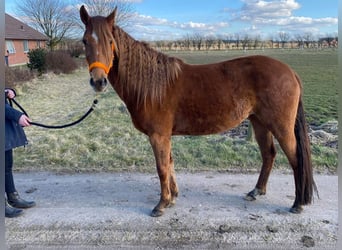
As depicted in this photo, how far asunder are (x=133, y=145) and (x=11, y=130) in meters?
2.42

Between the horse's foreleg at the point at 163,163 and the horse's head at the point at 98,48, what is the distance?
2.71 ft

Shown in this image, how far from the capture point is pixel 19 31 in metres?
31.1

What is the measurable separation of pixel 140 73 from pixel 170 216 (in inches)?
61.4

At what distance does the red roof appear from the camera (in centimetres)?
2847

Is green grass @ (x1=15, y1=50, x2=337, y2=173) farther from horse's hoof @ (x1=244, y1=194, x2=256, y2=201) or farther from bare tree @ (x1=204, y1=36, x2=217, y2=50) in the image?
bare tree @ (x1=204, y1=36, x2=217, y2=50)

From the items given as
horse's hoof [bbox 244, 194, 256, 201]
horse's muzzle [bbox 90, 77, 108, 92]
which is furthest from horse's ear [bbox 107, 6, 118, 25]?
horse's hoof [bbox 244, 194, 256, 201]

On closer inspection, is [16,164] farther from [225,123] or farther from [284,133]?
[284,133]

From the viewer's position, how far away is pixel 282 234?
8.54 feet

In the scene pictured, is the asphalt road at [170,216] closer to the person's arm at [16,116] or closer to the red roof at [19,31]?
the person's arm at [16,116]

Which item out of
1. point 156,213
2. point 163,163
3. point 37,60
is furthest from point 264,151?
point 37,60

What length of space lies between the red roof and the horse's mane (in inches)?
1155

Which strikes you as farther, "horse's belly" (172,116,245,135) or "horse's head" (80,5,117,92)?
"horse's belly" (172,116,245,135)

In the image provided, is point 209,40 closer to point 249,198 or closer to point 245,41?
point 245,41

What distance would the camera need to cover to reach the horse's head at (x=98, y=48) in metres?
2.61
